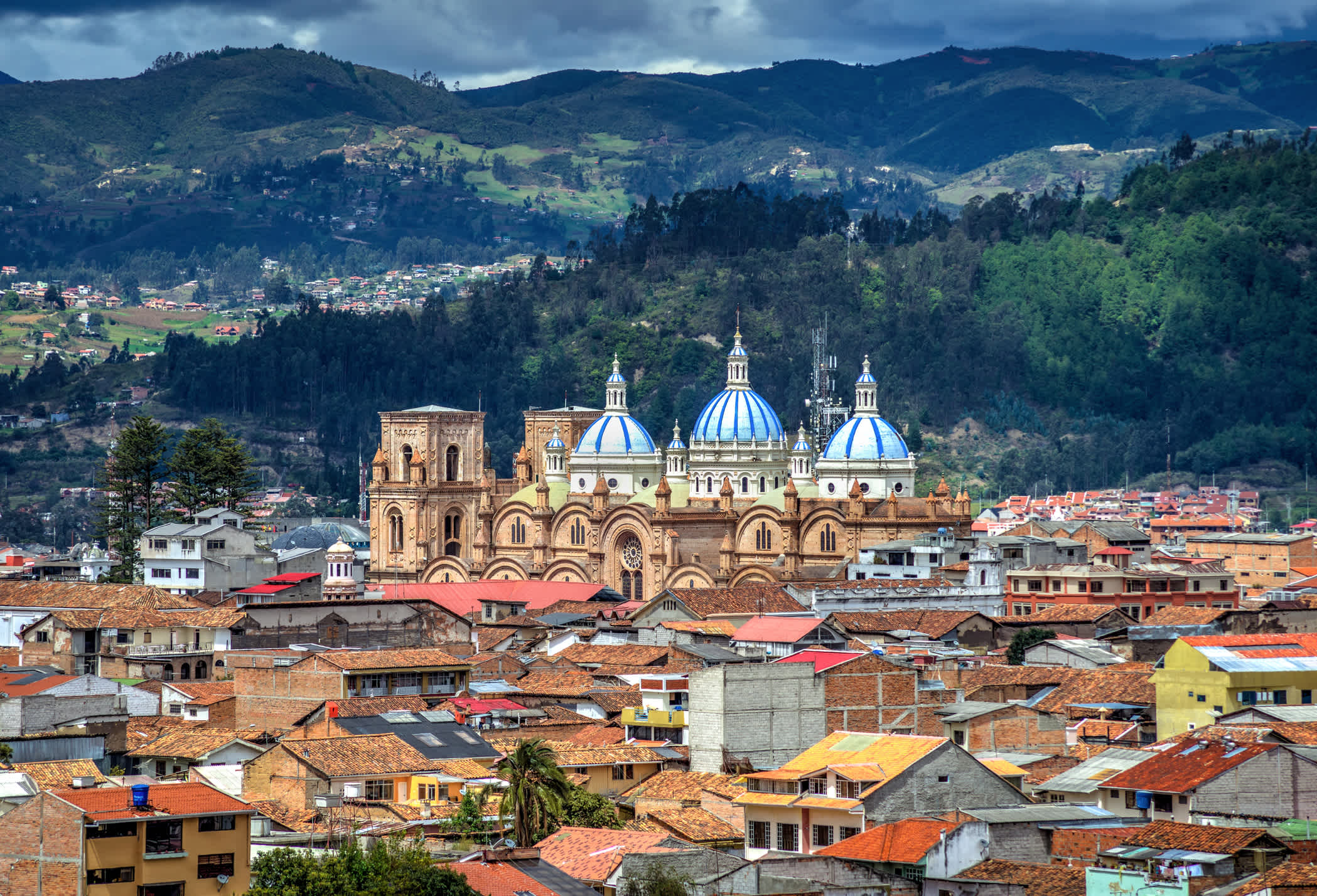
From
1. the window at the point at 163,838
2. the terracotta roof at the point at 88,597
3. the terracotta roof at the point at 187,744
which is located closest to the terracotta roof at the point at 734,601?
the terracotta roof at the point at 88,597

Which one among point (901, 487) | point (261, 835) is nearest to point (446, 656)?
point (261, 835)

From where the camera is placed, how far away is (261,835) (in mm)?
52906

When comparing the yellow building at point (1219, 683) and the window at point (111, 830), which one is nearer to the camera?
the window at point (111, 830)

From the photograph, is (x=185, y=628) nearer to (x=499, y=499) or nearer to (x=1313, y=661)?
(x=1313, y=661)

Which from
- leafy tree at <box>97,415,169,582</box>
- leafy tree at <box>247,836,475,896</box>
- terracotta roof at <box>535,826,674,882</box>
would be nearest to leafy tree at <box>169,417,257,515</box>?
leafy tree at <box>97,415,169,582</box>

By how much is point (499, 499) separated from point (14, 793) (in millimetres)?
83199

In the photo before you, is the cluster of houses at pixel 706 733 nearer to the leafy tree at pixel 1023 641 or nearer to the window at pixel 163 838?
the window at pixel 163 838

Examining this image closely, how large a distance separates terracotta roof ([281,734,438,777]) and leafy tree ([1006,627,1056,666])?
25.9 meters

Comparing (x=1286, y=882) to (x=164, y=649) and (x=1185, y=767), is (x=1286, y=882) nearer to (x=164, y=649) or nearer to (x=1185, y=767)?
(x=1185, y=767)

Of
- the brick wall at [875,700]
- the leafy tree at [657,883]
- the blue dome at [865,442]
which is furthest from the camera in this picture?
the blue dome at [865,442]

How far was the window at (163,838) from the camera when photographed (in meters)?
45.3

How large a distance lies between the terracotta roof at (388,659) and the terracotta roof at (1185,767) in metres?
23.1

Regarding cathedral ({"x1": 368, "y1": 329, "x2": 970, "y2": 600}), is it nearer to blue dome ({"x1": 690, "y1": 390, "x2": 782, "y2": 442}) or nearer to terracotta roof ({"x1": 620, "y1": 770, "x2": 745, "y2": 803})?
blue dome ({"x1": 690, "y1": 390, "x2": 782, "y2": 442})

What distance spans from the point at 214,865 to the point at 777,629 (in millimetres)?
33644
